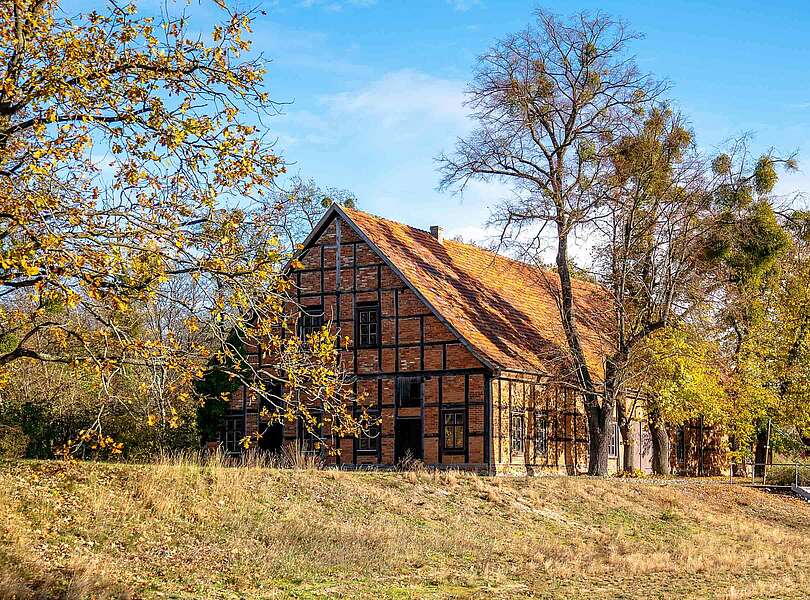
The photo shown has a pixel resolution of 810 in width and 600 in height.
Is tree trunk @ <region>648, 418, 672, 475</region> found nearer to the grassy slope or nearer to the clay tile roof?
the clay tile roof

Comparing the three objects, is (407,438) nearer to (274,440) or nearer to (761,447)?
(274,440)

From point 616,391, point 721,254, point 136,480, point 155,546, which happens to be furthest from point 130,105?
point 721,254

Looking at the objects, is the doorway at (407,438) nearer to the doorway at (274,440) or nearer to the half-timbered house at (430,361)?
the half-timbered house at (430,361)

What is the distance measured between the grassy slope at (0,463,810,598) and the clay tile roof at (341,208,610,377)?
8.86m

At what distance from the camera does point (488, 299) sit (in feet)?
123

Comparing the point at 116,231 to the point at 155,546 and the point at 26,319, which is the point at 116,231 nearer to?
the point at 26,319

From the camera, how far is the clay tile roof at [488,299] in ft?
109

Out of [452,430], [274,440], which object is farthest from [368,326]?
[274,440]

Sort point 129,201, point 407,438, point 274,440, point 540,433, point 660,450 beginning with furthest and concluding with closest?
point 660,450, point 274,440, point 540,433, point 407,438, point 129,201

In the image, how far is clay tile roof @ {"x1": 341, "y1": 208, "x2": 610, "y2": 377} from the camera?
33250 millimetres

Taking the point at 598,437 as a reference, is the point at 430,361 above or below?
above

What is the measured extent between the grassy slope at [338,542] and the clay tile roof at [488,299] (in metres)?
8.86

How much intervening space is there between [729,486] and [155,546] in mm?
25081

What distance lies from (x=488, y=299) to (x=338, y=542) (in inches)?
851
